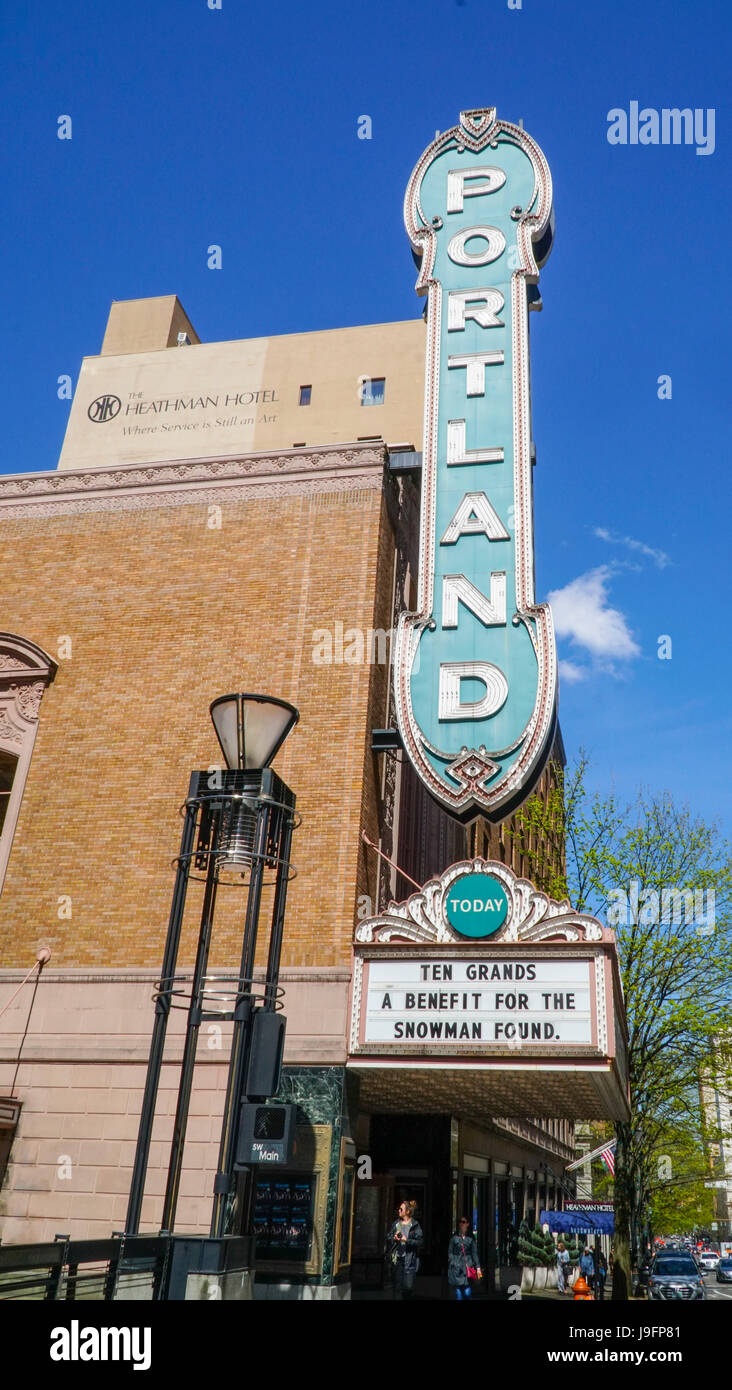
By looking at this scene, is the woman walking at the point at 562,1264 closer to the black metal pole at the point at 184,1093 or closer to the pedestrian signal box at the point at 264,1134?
the black metal pole at the point at 184,1093

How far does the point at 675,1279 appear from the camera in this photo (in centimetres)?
2947

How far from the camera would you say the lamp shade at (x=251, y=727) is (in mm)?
10570

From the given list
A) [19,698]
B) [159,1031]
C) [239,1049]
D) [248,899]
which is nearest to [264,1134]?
[239,1049]

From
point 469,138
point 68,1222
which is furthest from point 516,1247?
point 469,138

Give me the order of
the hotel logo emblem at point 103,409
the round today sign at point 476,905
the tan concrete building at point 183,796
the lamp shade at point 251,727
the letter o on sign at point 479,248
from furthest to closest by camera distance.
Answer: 1. the hotel logo emblem at point 103,409
2. the letter o on sign at point 479,248
3. the tan concrete building at point 183,796
4. the round today sign at point 476,905
5. the lamp shade at point 251,727

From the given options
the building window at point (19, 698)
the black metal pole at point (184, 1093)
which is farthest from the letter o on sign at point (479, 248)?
the black metal pole at point (184, 1093)

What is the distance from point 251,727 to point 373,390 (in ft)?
61.9

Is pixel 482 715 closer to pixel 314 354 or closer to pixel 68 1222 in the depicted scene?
pixel 68 1222

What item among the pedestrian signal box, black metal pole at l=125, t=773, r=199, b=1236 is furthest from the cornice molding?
the pedestrian signal box

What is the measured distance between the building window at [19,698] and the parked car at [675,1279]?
70.1ft

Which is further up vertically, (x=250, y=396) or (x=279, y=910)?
(x=250, y=396)

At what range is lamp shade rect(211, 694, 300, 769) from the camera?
10.6m

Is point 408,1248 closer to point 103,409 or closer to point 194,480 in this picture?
point 194,480
